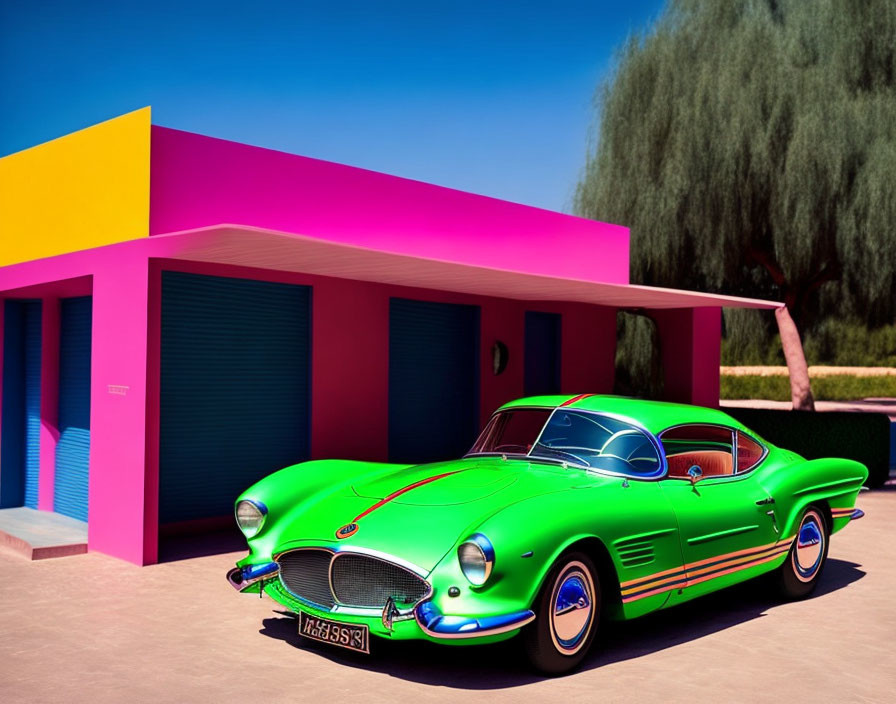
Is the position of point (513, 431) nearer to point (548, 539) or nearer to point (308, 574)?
point (548, 539)

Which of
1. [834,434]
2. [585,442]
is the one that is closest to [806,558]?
[585,442]

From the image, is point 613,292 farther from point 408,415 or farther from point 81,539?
point 81,539

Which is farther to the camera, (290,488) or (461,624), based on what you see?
(290,488)

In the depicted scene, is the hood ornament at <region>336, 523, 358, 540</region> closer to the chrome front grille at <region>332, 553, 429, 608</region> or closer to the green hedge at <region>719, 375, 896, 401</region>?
the chrome front grille at <region>332, 553, 429, 608</region>

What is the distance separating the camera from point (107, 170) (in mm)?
9461

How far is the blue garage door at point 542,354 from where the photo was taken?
→ 13.8m

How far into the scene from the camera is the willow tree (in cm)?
1784

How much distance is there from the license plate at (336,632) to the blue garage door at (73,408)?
18.4 ft

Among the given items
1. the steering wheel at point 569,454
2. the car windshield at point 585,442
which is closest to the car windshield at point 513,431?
the car windshield at point 585,442

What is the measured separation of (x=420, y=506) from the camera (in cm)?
509

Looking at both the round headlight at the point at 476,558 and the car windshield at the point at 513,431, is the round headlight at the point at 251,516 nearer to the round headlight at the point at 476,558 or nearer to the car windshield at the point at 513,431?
the car windshield at the point at 513,431

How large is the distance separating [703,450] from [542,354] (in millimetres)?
7096

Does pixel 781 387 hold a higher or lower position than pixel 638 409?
lower

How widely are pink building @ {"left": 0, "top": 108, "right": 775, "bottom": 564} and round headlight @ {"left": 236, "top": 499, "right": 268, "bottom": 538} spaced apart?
6.24 ft
